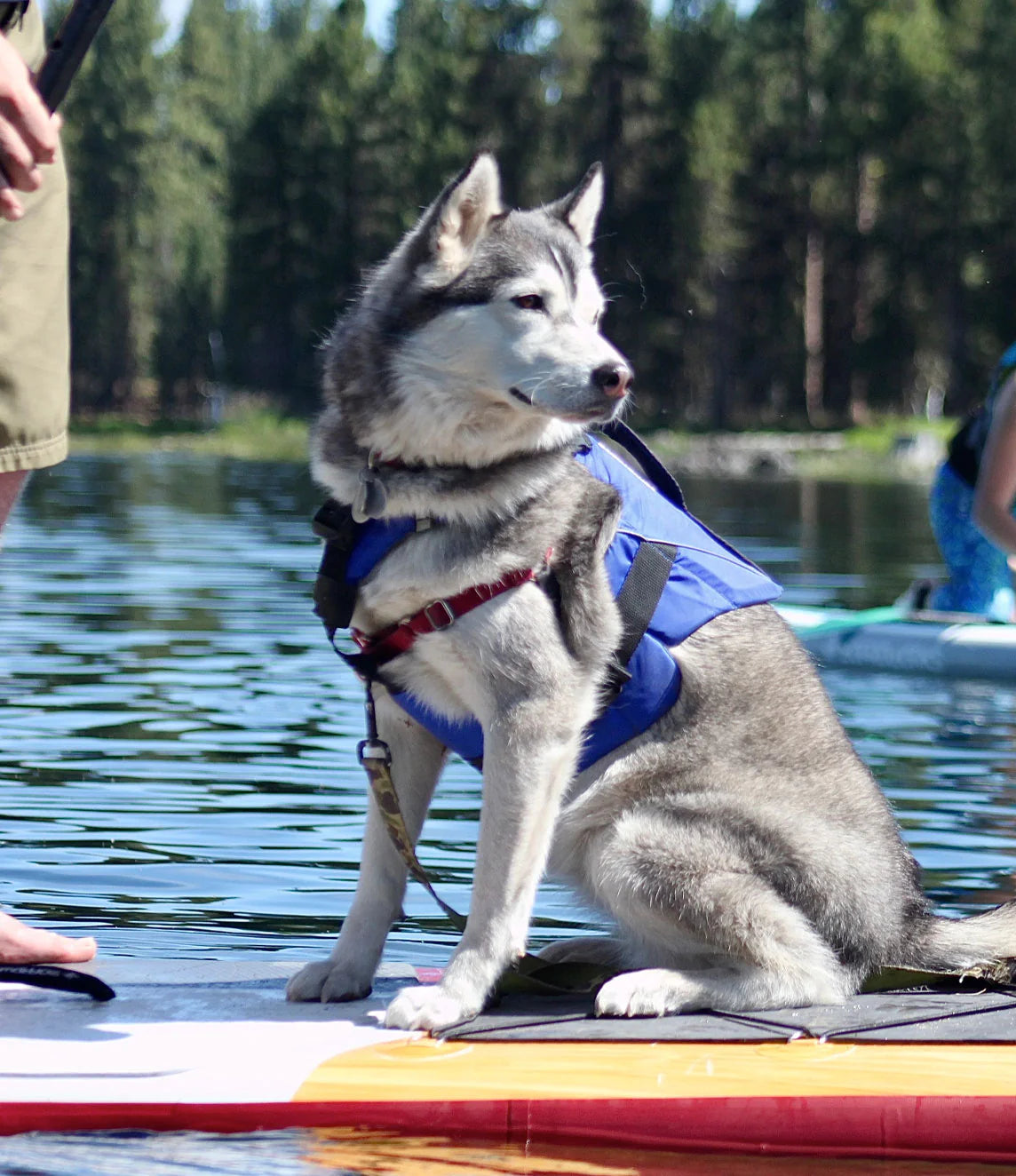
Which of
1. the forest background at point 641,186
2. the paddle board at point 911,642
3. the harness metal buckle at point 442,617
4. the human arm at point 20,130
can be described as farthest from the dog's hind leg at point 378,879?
the forest background at point 641,186

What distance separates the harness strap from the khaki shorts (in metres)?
0.87

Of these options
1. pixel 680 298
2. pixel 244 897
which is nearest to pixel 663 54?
pixel 680 298

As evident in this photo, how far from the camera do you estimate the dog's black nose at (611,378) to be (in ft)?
13.9

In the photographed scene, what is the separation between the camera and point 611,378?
4234 millimetres

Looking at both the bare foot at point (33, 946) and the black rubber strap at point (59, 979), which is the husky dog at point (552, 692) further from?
the bare foot at point (33, 946)

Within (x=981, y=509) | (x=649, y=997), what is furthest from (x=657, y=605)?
(x=981, y=509)

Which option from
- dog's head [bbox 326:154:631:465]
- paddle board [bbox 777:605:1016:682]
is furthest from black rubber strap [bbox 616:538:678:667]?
paddle board [bbox 777:605:1016:682]

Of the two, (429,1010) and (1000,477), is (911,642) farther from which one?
(429,1010)

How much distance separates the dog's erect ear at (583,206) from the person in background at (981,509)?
496cm

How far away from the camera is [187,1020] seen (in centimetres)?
446

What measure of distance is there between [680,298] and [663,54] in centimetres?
896

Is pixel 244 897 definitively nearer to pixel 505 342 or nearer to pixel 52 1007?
pixel 52 1007

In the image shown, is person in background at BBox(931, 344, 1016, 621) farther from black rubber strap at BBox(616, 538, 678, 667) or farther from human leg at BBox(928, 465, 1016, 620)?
black rubber strap at BBox(616, 538, 678, 667)

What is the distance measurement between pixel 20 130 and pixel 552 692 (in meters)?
1.67
